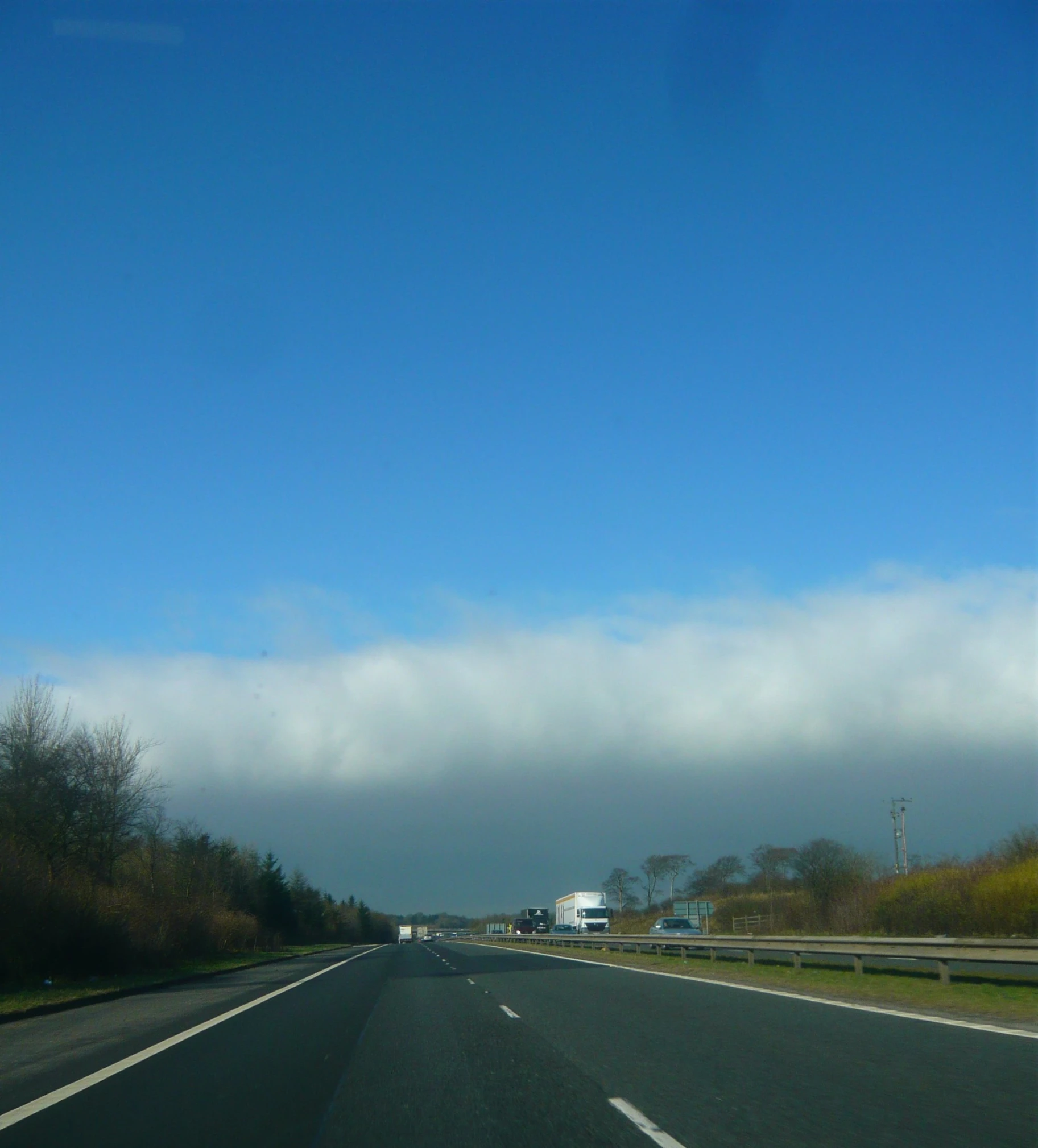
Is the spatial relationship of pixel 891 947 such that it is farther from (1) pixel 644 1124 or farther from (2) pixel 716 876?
(2) pixel 716 876

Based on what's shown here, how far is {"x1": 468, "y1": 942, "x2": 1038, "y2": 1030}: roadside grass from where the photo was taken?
1530 cm

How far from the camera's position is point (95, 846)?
158 ft

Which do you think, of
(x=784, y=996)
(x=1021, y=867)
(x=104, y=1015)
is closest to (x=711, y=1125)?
(x=784, y=996)

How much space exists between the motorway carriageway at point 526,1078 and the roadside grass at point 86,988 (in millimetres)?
1873

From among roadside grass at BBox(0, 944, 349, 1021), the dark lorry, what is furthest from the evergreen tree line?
the dark lorry

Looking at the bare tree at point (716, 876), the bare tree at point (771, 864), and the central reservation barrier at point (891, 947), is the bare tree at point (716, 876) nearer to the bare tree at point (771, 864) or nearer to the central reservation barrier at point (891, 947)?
the bare tree at point (771, 864)

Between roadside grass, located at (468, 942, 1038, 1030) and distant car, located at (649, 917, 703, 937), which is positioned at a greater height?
distant car, located at (649, 917, 703, 937)

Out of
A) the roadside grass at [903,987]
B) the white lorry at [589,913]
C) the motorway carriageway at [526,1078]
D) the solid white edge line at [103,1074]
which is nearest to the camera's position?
the motorway carriageway at [526,1078]

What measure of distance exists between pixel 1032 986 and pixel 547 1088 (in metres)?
12.7

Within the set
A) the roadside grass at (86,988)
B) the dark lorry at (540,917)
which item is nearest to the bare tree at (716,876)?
the dark lorry at (540,917)

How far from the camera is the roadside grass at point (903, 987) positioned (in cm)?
1530

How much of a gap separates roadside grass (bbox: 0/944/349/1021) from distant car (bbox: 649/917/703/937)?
23.0 m

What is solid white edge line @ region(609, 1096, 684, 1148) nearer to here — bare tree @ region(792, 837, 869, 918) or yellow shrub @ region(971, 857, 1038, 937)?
yellow shrub @ region(971, 857, 1038, 937)

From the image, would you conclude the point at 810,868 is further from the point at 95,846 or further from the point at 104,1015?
the point at 104,1015
